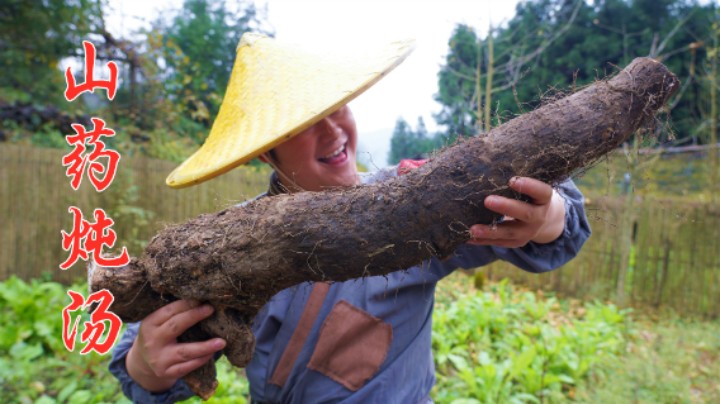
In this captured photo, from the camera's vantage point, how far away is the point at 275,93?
1.53 m

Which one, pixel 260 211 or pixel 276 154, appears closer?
pixel 260 211

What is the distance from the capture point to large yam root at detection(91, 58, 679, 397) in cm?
112

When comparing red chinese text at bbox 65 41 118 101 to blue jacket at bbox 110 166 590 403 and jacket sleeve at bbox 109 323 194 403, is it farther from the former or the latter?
blue jacket at bbox 110 166 590 403

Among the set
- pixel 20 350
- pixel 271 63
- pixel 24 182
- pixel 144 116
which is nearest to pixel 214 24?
pixel 144 116

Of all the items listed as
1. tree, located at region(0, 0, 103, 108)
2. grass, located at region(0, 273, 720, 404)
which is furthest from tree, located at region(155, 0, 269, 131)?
grass, located at region(0, 273, 720, 404)

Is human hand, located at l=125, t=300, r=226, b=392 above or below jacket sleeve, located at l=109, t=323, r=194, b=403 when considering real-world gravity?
above

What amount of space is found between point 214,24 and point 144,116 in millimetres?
14181

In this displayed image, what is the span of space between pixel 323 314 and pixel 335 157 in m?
0.60

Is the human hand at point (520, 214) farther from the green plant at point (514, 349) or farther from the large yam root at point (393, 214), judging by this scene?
the green plant at point (514, 349)

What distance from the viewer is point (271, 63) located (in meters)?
1.62

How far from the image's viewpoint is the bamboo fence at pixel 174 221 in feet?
18.5

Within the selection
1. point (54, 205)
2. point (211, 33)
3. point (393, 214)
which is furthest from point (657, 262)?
point (211, 33)

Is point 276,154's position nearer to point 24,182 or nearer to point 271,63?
point 271,63

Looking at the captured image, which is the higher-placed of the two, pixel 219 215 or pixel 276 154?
pixel 276 154
